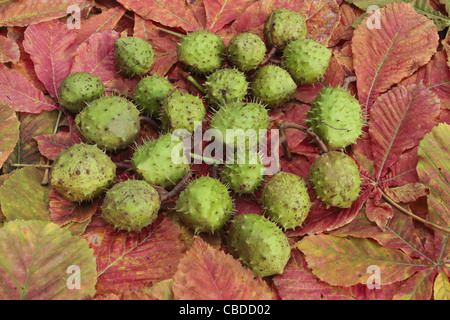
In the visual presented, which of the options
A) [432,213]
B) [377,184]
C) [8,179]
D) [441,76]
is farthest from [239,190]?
[441,76]

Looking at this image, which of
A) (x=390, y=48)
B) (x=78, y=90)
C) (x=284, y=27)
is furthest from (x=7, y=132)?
(x=390, y=48)

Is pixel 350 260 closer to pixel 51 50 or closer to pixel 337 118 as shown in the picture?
pixel 337 118

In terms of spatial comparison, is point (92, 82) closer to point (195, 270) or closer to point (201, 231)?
point (201, 231)

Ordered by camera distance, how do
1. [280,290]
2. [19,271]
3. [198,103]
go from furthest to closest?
[198,103] < [280,290] < [19,271]

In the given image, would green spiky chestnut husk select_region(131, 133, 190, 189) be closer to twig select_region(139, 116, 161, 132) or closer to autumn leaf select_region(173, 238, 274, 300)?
twig select_region(139, 116, 161, 132)

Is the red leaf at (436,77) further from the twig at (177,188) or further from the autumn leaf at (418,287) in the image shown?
the twig at (177,188)

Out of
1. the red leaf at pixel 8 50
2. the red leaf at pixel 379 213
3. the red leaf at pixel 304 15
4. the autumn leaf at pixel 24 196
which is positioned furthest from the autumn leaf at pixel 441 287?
the red leaf at pixel 8 50
